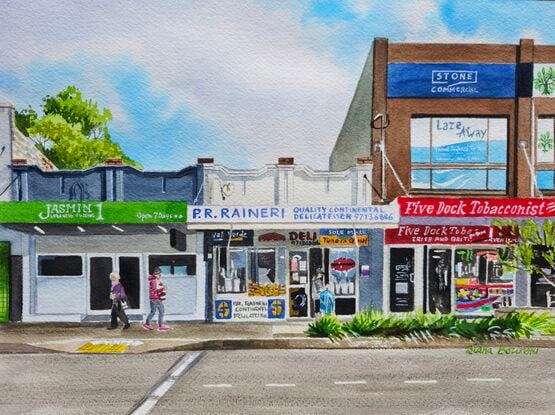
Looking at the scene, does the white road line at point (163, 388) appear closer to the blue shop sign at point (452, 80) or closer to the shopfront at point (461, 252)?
the shopfront at point (461, 252)

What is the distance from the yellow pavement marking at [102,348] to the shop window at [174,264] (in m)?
3.38

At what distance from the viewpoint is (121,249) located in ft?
52.3

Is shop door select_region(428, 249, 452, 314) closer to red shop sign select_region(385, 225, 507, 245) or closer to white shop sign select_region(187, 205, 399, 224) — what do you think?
red shop sign select_region(385, 225, 507, 245)

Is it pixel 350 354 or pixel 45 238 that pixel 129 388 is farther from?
pixel 45 238

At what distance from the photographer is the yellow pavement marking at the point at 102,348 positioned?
1236 centimetres

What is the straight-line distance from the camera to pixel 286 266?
16.0m

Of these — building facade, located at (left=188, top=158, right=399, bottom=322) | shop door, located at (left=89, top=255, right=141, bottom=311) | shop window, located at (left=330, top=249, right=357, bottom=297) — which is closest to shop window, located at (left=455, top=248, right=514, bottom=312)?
building facade, located at (left=188, top=158, right=399, bottom=322)

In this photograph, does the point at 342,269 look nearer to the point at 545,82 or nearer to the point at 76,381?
the point at 545,82

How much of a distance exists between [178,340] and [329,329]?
3138 mm

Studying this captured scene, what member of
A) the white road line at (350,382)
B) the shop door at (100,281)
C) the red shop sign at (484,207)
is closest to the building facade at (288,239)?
the red shop sign at (484,207)

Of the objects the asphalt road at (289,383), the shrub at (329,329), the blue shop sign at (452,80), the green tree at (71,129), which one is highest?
the blue shop sign at (452,80)

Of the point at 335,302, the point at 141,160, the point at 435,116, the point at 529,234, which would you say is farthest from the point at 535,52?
the point at 141,160

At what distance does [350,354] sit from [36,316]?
25.1 feet

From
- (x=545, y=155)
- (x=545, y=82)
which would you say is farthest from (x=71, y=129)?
(x=545, y=82)
